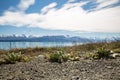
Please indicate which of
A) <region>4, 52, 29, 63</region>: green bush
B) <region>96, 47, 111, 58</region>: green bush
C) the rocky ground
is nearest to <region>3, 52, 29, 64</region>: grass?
<region>4, 52, 29, 63</region>: green bush

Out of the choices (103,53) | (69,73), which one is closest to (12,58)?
(69,73)

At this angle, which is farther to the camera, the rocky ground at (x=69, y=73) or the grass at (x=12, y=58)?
the grass at (x=12, y=58)

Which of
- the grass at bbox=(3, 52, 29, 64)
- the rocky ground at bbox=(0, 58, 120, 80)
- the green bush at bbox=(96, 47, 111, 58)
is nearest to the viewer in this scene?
the rocky ground at bbox=(0, 58, 120, 80)

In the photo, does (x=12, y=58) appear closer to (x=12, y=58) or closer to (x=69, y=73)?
(x=12, y=58)

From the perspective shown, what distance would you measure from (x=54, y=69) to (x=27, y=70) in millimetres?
1004

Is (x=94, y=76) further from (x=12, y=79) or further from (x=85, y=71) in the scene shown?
(x=12, y=79)

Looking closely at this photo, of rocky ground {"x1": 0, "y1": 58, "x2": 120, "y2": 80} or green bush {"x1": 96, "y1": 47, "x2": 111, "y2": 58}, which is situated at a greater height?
green bush {"x1": 96, "y1": 47, "x2": 111, "y2": 58}

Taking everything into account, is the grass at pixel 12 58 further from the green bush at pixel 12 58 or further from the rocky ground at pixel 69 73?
the rocky ground at pixel 69 73

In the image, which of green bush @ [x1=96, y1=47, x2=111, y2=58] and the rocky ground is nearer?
the rocky ground

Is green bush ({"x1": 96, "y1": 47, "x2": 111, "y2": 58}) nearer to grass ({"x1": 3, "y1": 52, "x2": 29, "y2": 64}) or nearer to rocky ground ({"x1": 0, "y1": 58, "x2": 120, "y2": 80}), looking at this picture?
rocky ground ({"x1": 0, "y1": 58, "x2": 120, "y2": 80})

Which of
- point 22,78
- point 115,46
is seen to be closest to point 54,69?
point 22,78

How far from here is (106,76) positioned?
672 cm

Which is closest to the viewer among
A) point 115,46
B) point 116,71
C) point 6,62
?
point 116,71

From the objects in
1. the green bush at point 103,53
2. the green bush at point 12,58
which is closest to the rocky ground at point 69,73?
the green bush at point 103,53
